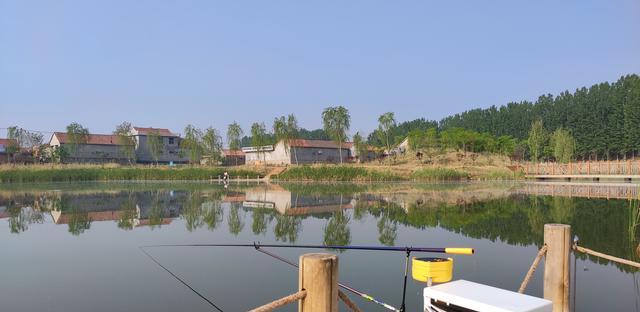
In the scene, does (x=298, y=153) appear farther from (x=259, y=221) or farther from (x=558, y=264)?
(x=558, y=264)

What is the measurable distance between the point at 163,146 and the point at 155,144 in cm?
392

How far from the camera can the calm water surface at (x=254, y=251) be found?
675cm

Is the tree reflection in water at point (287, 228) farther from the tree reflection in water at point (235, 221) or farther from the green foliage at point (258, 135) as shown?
the green foliage at point (258, 135)

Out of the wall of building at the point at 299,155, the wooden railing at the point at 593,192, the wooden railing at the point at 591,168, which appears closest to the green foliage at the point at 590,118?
the wooden railing at the point at 591,168

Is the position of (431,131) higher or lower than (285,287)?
higher

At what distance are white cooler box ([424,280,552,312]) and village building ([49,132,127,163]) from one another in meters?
66.4

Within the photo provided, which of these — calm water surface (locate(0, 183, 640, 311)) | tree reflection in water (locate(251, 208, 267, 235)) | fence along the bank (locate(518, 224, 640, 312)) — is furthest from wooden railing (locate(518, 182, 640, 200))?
fence along the bank (locate(518, 224, 640, 312))

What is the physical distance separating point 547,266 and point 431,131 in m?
62.5

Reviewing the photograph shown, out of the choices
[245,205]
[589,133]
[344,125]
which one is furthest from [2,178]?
[589,133]

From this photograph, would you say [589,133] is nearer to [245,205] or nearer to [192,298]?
[245,205]

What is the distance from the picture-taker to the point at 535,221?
1428cm

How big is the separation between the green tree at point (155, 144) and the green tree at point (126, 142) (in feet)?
6.78

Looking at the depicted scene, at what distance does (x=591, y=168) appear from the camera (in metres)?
41.5

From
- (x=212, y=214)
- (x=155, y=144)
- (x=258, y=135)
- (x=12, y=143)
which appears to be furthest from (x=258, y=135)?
(x=212, y=214)
